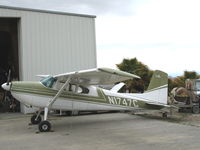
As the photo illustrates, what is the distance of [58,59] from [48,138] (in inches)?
355

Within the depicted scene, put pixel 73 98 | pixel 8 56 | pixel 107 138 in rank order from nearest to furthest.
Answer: pixel 107 138, pixel 73 98, pixel 8 56

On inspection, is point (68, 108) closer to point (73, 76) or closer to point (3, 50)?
point (73, 76)

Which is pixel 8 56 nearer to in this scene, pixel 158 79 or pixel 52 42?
pixel 52 42

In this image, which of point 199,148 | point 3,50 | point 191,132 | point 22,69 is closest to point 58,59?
point 22,69

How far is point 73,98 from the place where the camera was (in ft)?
34.3

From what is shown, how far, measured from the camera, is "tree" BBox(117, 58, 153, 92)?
2333cm

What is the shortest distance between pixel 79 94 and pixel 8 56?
58.9 ft

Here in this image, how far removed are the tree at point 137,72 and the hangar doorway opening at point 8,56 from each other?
9816mm

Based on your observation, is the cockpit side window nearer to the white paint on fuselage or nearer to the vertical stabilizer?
the white paint on fuselage

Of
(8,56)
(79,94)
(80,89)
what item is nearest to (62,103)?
(79,94)

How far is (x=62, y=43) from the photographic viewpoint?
1658 cm

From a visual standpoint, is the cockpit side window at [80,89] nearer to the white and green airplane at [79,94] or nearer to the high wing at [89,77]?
the white and green airplane at [79,94]

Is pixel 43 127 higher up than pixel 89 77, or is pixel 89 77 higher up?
pixel 89 77

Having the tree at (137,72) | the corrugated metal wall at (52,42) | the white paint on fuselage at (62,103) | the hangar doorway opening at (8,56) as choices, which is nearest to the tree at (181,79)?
the tree at (137,72)
